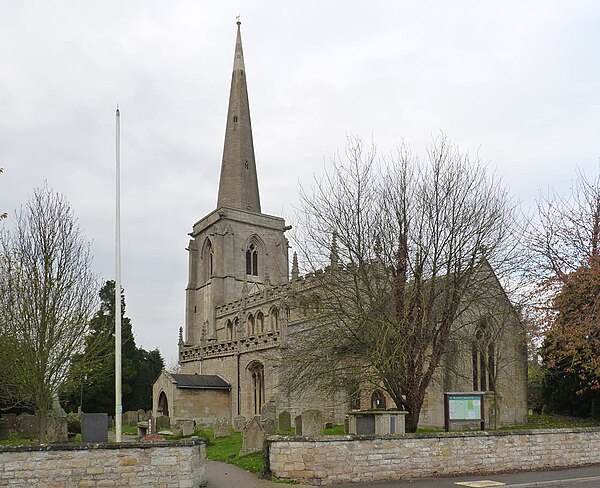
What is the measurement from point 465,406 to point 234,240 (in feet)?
121

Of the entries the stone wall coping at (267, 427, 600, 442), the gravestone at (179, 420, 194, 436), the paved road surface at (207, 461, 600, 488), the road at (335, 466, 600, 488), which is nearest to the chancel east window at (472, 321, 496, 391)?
the stone wall coping at (267, 427, 600, 442)

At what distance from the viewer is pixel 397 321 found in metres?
17.9

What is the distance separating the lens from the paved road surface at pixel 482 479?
512 inches

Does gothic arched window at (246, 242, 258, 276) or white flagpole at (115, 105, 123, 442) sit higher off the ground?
gothic arched window at (246, 242, 258, 276)

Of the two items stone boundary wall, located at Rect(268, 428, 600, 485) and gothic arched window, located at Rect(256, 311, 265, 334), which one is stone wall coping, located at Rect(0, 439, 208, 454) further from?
gothic arched window, located at Rect(256, 311, 265, 334)

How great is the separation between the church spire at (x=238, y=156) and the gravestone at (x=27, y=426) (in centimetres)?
2784

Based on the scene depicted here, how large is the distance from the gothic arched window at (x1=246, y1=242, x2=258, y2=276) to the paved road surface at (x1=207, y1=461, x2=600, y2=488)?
37686 millimetres

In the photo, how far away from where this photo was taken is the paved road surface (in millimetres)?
13002

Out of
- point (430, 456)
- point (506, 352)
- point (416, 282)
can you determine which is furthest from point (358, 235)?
point (506, 352)

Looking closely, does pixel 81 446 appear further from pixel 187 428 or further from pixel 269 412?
pixel 269 412

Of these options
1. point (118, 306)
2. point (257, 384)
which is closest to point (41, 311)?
point (118, 306)

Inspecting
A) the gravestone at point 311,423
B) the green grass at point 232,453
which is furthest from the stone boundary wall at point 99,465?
the gravestone at point 311,423

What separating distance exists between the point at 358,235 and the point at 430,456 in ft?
23.0

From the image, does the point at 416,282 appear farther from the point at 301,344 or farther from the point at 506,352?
the point at 506,352
